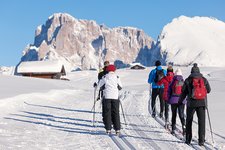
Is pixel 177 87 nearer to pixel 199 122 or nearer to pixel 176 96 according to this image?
pixel 176 96

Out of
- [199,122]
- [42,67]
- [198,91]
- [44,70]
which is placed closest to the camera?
[198,91]

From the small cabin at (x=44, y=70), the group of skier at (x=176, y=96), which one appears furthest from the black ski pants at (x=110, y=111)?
the small cabin at (x=44, y=70)

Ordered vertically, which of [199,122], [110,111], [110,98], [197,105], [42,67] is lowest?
[199,122]

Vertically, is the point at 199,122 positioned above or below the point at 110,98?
below

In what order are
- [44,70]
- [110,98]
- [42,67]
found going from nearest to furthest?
1. [110,98]
2. [44,70]
3. [42,67]

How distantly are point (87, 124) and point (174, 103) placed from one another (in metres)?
3.11

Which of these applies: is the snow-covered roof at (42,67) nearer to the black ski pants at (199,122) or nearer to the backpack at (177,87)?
the backpack at (177,87)

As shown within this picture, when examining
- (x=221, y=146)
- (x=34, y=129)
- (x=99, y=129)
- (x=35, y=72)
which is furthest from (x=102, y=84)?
(x=35, y=72)

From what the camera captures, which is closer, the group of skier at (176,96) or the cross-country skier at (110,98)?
the group of skier at (176,96)

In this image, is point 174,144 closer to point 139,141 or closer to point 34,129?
point 139,141

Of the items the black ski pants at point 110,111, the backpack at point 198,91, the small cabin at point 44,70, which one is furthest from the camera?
the small cabin at point 44,70

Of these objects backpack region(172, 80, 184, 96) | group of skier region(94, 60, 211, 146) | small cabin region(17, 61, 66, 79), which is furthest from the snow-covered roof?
backpack region(172, 80, 184, 96)

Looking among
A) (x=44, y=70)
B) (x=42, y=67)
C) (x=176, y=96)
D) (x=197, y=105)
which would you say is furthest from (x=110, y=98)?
(x=42, y=67)

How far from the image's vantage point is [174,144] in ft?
32.5
